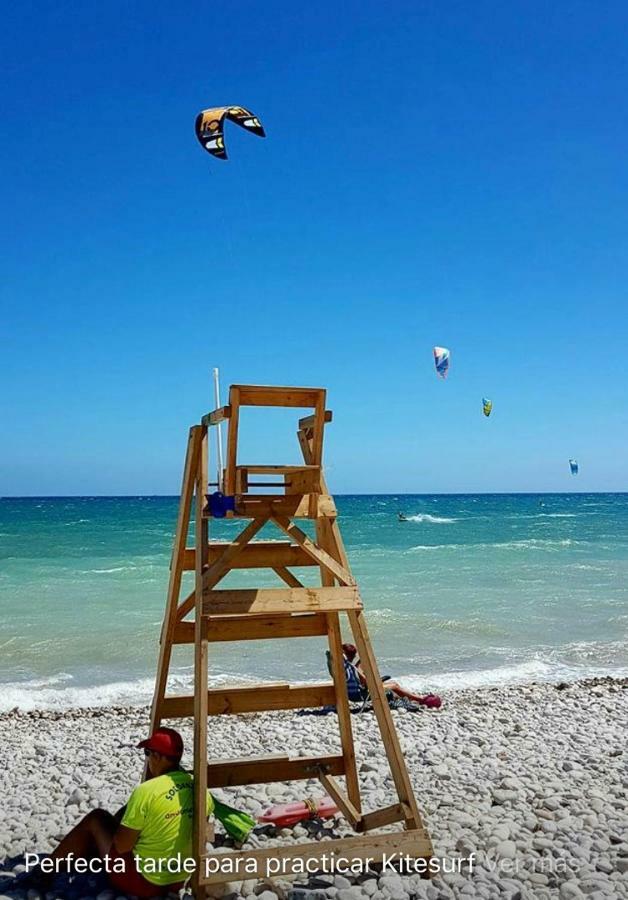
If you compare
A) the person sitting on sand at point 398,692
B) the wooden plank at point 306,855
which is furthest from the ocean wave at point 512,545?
the wooden plank at point 306,855

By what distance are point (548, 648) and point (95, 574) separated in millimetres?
17531

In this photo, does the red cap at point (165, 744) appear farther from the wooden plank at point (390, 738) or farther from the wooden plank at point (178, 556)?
the wooden plank at point (390, 738)

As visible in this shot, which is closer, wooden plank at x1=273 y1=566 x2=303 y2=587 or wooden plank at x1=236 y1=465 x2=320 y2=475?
wooden plank at x1=236 y1=465 x2=320 y2=475

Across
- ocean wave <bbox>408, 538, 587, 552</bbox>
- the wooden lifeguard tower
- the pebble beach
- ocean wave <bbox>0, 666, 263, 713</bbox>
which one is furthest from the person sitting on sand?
ocean wave <bbox>408, 538, 587, 552</bbox>

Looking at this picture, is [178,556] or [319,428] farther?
[178,556]

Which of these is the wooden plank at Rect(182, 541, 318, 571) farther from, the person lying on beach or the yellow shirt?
the yellow shirt

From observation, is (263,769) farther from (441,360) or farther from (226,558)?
(441,360)

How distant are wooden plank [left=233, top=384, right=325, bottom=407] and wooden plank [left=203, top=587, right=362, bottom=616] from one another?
41.6 inches

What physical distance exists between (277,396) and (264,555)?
48.0 inches

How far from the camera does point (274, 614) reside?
15.3ft

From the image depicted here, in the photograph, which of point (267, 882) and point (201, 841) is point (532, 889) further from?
point (201, 841)

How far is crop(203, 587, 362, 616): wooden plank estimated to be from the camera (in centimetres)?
441

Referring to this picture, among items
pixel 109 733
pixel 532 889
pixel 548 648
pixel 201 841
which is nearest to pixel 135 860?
pixel 201 841

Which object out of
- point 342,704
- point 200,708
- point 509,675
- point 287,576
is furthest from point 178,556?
point 509,675
